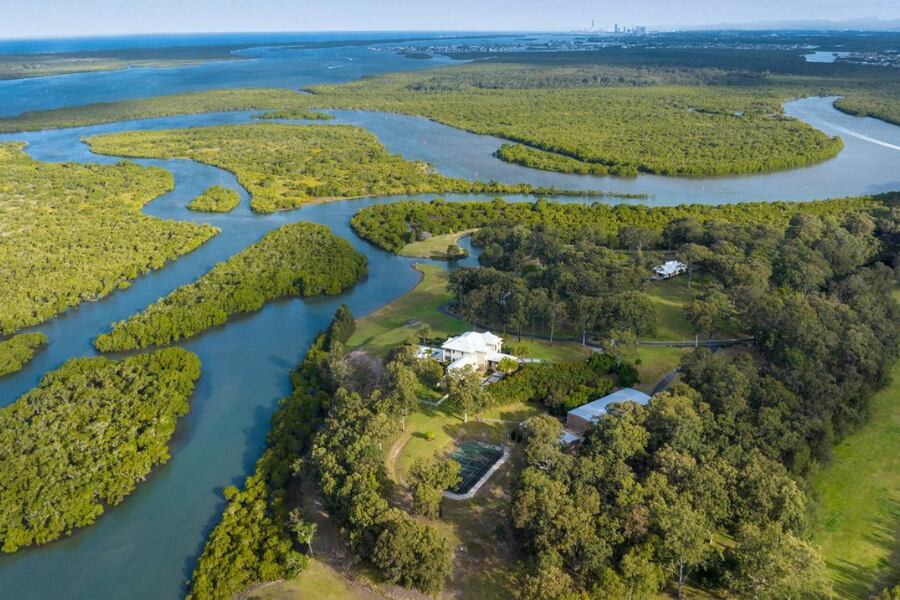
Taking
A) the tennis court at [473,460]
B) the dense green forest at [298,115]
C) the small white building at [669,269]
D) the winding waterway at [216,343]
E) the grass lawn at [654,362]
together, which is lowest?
the winding waterway at [216,343]

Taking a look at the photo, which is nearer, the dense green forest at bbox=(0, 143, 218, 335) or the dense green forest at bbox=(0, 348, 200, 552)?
the dense green forest at bbox=(0, 348, 200, 552)

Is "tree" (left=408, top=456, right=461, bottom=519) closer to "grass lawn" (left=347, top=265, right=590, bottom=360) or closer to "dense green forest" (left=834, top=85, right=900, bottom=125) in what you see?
"grass lawn" (left=347, top=265, right=590, bottom=360)

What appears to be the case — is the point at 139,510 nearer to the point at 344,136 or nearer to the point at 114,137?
the point at 344,136

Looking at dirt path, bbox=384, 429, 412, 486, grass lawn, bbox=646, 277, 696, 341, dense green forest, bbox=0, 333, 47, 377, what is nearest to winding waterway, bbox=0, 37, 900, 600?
dense green forest, bbox=0, 333, 47, 377

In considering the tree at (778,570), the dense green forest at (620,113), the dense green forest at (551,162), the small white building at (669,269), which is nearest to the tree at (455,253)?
the small white building at (669,269)

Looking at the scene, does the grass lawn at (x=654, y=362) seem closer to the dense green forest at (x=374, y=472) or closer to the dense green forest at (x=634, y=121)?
the dense green forest at (x=374, y=472)

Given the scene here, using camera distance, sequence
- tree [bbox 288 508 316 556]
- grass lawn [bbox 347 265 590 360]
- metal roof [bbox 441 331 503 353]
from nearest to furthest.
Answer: tree [bbox 288 508 316 556], metal roof [bbox 441 331 503 353], grass lawn [bbox 347 265 590 360]

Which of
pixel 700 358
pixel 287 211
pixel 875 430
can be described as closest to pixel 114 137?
pixel 287 211
